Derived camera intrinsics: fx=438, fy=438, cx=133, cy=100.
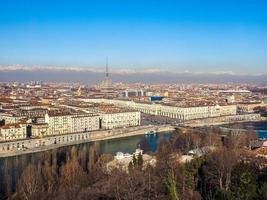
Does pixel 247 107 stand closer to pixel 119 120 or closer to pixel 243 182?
pixel 119 120

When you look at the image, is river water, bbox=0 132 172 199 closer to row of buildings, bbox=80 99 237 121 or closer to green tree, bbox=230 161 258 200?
green tree, bbox=230 161 258 200

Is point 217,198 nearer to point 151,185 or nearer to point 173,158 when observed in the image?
point 151,185

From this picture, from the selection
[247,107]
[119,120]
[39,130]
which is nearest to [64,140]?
[39,130]

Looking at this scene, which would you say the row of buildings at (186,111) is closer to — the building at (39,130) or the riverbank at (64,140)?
the riverbank at (64,140)

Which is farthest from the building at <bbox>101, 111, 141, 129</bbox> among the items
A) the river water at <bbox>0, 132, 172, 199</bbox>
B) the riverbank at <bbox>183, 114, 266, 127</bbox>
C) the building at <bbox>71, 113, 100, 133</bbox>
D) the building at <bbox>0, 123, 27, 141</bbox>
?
the building at <bbox>0, 123, 27, 141</bbox>

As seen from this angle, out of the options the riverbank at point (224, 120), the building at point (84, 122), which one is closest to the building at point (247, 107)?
the riverbank at point (224, 120)

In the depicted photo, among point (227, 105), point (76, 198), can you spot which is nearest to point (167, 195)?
point (76, 198)
